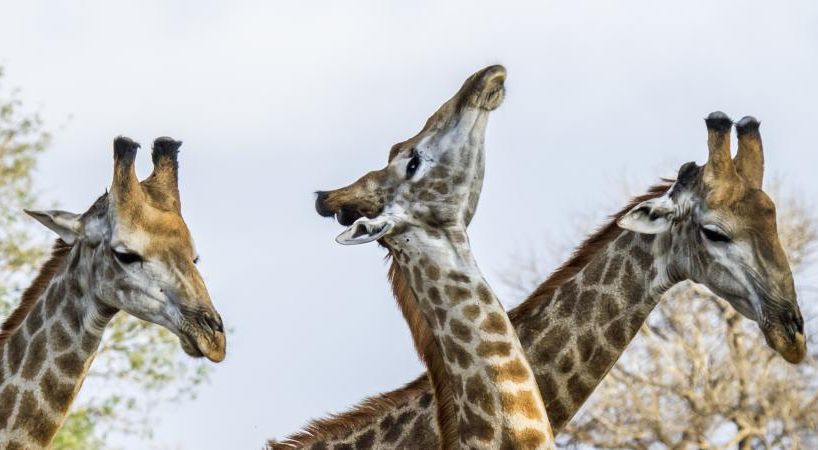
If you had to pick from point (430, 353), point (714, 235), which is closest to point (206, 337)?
point (430, 353)

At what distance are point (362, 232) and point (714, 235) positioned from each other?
2.30m

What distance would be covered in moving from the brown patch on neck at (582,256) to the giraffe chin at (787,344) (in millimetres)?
1241

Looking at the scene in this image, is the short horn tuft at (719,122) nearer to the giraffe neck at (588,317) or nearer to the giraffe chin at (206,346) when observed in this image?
the giraffe neck at (588,317)

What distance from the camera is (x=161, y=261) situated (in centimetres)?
920

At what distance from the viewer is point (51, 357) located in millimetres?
9422

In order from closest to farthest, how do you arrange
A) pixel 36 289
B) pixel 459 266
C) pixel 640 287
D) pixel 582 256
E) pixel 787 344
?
pixel 459 266
pixel 787 344
pixel 36 289
pixel 640 287
pixel 582 256

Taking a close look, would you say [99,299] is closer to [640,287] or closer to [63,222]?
[63,222]

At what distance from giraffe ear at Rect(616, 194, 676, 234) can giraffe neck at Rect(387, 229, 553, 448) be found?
140 cm

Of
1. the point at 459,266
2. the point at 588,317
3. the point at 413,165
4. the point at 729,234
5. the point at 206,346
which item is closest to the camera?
the point at 459,266

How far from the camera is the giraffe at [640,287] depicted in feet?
32.1

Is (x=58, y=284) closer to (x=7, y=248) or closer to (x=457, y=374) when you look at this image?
(x=457, y=374)

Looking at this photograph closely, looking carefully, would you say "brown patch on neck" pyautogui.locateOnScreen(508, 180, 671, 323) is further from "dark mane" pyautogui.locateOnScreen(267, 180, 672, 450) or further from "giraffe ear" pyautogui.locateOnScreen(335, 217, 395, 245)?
"giraffe ear" pyautogui.locateOnScreen(335, 217, 395, 245)

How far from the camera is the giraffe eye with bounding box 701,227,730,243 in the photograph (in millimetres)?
9984

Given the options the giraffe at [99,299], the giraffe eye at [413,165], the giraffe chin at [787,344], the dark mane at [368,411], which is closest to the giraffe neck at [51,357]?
the giraffe at [99,299]
